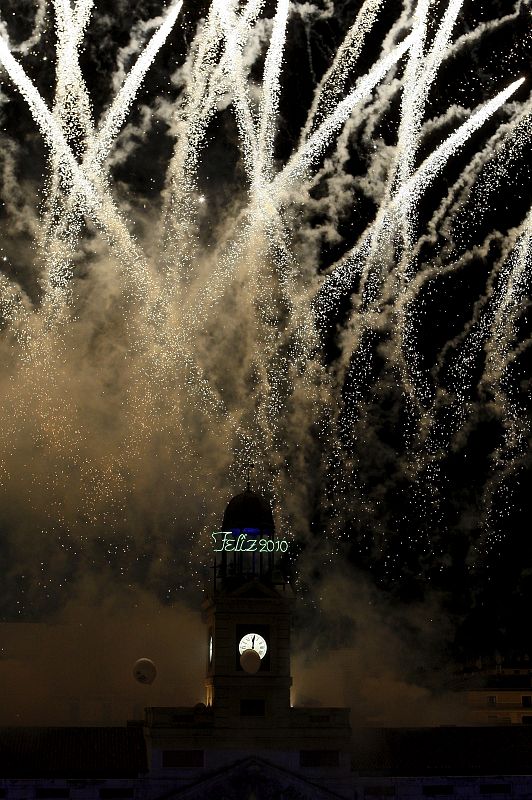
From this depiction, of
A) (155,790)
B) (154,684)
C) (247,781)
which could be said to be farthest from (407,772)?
(154,684)

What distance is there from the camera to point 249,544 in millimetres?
90938

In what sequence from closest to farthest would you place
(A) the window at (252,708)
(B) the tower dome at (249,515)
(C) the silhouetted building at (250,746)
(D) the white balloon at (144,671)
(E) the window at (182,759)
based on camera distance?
(C) the silhouetted building at (250,746), (E) the window at (182,759), (A) the window at (252,708), (B) the tower dome at (249,515), (D) the white balloon at (144,671)

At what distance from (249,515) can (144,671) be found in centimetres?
1324

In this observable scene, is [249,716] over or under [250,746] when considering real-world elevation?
over

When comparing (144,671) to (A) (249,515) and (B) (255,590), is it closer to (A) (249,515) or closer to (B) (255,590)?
(B) (255,590)

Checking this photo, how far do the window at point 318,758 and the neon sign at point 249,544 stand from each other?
1349cm

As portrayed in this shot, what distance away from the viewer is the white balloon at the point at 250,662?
89062 mm

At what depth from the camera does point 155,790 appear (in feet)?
281

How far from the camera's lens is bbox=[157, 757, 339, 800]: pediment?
8606cm

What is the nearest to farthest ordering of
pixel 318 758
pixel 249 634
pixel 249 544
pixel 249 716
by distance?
1. pixel 318 758
2. pixel 249 716
3. pixel 249 634
4. pixel 249 544

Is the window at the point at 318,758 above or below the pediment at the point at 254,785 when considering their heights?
above

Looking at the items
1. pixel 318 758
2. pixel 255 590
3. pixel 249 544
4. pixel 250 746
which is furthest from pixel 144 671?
pixel 318 758

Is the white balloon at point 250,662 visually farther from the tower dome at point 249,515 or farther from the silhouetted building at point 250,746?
the tower dome at point 249,515

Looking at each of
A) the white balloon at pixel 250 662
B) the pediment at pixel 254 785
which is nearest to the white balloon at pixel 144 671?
the white balloon at pixel 250 662
